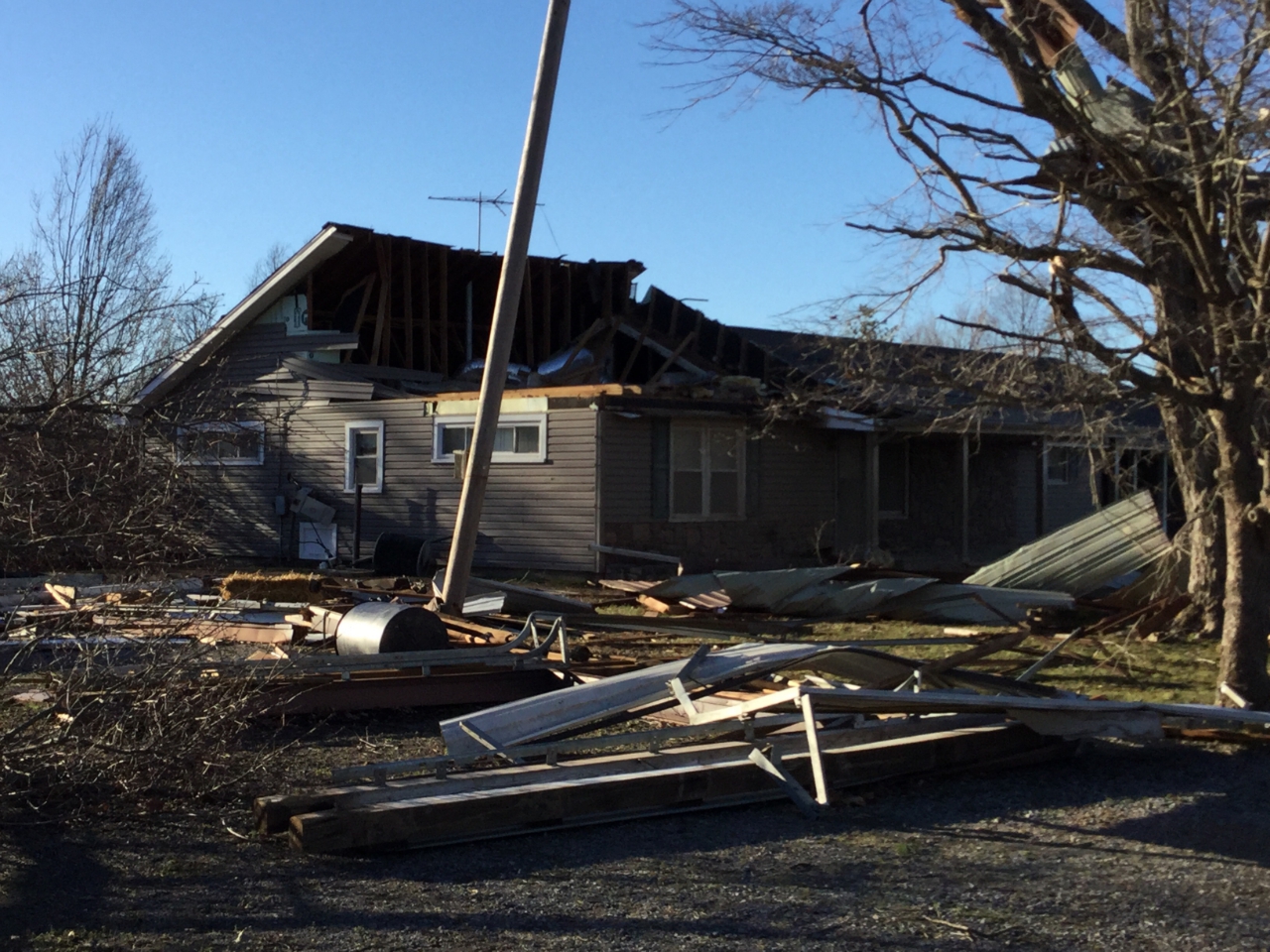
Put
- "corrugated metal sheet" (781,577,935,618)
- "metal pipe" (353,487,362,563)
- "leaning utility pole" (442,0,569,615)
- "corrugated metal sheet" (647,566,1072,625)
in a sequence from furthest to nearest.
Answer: "metal pipe" (353,487,362,563) → "corrugated metal sheet" (781,577,935,618) → "corrugated metal sheet" (647,566,1072,625) → "leaning utility pole" (442,0,569,615)

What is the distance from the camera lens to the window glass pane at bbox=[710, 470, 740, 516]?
19.1 metres

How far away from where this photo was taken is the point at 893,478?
23.1 m

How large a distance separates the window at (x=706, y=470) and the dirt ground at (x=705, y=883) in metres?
12.1

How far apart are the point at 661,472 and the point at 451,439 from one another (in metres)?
3.41

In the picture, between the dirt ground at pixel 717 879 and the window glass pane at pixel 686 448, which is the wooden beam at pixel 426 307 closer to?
the window glass pane at pixel 686 448

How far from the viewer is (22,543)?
199 inches

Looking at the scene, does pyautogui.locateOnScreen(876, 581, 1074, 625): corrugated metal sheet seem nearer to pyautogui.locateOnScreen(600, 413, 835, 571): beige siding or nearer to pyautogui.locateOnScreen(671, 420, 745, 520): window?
pyautogui.locateOnScreen(600, 413, 835, 571): beige siding

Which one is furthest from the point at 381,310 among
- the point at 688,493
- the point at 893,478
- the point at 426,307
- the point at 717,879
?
the point at 717,879

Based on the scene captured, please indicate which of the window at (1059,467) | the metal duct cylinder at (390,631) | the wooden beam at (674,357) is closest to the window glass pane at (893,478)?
the window at (1059,467)

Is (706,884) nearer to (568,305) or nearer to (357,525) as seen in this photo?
(357,525)

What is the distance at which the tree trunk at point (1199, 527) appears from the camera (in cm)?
1124

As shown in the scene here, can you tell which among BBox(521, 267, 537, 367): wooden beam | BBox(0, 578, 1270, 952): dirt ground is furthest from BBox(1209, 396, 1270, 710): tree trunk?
BBox(521, 267, 537, 367): wooden beam

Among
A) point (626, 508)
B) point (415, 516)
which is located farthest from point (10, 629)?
point (415, 516)

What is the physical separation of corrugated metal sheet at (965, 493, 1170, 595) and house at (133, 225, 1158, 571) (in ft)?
14.4
